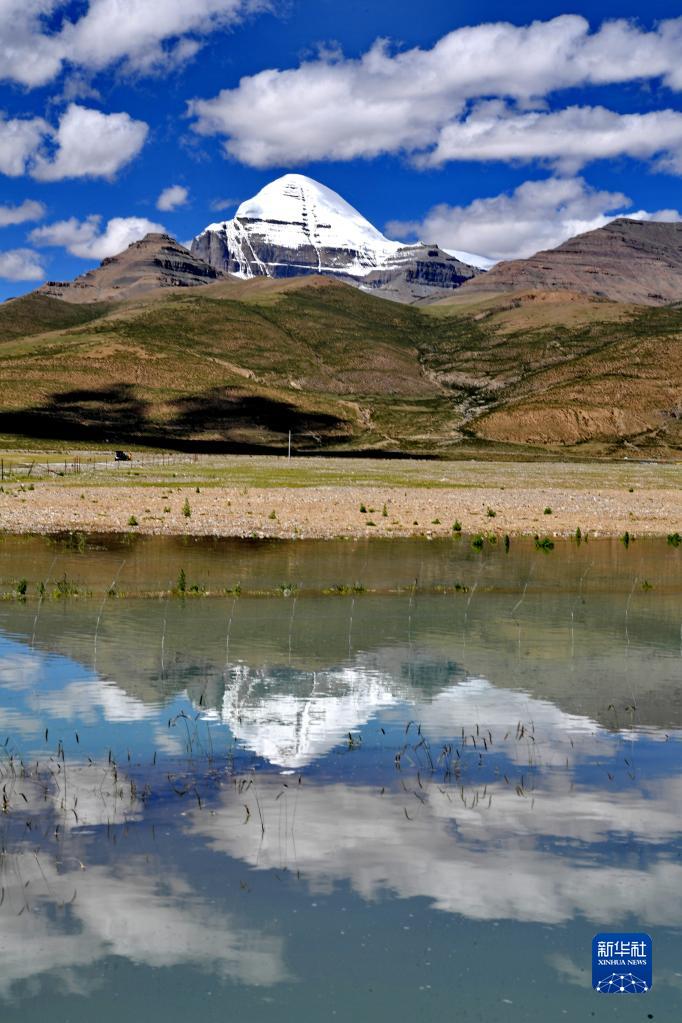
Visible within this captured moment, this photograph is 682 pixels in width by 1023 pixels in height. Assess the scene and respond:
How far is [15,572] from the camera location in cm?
3528

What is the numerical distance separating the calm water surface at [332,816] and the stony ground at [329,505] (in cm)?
2492

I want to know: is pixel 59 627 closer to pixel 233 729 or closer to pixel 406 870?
pixel 233 729

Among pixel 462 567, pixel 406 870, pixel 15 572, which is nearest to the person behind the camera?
pixel 406 870

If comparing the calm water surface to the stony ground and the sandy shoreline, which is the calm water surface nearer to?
the sandy shoreline

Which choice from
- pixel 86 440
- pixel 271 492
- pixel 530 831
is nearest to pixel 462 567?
pixel 530 831

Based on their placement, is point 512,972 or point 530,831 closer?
point 512,972

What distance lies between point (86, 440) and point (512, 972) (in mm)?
187542

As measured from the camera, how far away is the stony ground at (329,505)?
5172 cm

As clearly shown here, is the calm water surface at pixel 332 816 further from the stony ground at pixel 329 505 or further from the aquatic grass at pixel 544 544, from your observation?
the stony ground at pixel 329 505

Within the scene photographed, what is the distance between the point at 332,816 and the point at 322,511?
151 feet

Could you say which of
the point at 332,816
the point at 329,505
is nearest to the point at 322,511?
the point at 329,505

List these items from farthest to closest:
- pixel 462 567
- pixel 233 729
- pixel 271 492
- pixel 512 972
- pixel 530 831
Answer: pixel 271 492 → pixel 462 567 → pixel 233 729 → pixel 530 831 → pixel 512 972

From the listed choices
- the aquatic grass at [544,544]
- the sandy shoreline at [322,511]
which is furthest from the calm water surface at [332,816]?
the sandy shoreline at [322,511]

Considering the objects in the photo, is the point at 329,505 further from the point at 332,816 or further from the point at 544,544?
the point at 332,816
